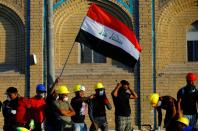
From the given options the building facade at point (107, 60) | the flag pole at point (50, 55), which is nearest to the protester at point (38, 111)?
the flag pole at point (50, 55)

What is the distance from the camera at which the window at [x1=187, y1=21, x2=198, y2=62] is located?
782 inches

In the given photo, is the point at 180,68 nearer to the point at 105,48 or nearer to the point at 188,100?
A: the point at 188,100

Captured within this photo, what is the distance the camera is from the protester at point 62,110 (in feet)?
43.7

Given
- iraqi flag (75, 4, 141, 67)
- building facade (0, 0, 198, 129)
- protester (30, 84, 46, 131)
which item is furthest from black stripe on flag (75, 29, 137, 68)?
building facade (0, 0, 198, 129)

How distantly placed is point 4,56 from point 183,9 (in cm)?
668

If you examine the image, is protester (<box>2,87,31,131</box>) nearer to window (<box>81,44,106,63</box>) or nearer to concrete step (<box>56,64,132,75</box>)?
concrete step (<box>56,64,132,75</box>)

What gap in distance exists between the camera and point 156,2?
19234 millimetres

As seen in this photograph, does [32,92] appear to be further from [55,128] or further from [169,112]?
[169,112]

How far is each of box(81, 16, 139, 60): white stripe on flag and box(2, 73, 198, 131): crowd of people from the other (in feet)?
4.19

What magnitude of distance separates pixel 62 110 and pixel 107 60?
6713 mm

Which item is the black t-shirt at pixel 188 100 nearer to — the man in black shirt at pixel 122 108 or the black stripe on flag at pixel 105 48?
the black stripe on flag at pixel 105 48

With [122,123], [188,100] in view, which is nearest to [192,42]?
[122,123]

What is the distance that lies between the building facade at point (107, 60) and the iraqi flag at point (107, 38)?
16.4 feet

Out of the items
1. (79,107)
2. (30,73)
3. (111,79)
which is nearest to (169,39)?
(111,79)
